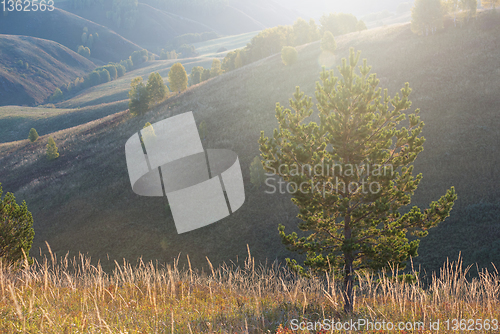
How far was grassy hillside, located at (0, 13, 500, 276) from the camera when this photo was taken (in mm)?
23875

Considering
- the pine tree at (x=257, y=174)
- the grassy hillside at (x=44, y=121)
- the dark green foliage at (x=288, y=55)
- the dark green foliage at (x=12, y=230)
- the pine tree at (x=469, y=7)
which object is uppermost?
the pine tree at (x=469, y=7)

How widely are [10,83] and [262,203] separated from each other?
649 feet

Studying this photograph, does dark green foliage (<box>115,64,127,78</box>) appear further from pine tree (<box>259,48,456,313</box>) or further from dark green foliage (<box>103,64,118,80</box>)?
pine tree (<box>259,48,456,313</box>)

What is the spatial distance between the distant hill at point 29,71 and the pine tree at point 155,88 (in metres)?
138

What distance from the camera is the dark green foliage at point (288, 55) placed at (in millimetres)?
55188

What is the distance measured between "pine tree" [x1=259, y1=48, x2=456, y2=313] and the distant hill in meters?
191

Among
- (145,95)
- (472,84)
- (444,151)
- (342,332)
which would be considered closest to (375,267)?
(342,332)

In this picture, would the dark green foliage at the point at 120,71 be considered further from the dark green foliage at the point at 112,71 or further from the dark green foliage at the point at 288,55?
the dark green foliage at the point at 288,55

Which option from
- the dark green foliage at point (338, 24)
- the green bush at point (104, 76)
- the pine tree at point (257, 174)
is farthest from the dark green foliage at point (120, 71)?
the pine tree at point (257, 174)

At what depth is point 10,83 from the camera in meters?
153

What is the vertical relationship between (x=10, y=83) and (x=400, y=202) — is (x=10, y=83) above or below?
above

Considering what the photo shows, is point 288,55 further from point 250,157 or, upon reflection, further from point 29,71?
point 29,71

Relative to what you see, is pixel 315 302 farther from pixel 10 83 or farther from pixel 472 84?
pixel 10 83

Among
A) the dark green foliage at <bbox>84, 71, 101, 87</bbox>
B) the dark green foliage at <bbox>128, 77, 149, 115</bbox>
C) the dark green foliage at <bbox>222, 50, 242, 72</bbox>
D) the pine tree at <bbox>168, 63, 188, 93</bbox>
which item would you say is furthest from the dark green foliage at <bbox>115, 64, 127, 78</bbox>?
the dark green foliage at <bbox>128, 77, 149, 115</bbox>
